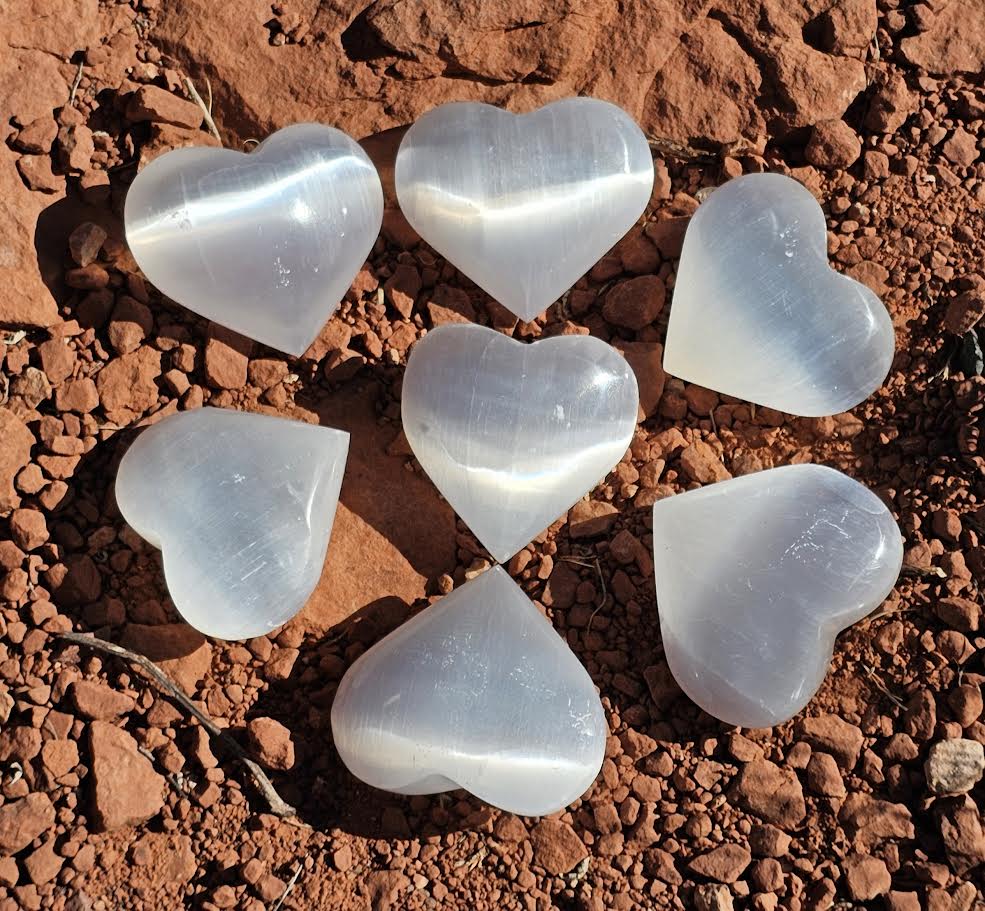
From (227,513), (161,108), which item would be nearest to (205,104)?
(161,108)

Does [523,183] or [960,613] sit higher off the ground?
[523,183]

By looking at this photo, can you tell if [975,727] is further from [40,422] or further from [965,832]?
Result: [40,422]

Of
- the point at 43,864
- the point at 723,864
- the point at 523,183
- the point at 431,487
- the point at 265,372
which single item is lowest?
the point at 43,864

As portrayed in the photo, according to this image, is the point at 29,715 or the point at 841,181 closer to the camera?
the point at 29,715

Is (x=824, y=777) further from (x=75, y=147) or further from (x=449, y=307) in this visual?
(x=75, y=147)

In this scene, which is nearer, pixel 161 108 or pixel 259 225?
pixel 259 225

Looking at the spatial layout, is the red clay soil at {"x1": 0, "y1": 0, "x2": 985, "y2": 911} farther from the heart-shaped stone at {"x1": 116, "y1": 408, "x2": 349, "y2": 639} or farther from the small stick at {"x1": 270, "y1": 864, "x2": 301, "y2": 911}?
the heart-shaped stone at {"x1": 116, "y1": 408, "x2": 349, "y2": 639}

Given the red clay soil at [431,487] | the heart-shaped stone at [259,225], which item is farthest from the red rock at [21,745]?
the heart-shaped stone at [259,225]

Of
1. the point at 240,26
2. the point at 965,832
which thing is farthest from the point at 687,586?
the point at 240,26
